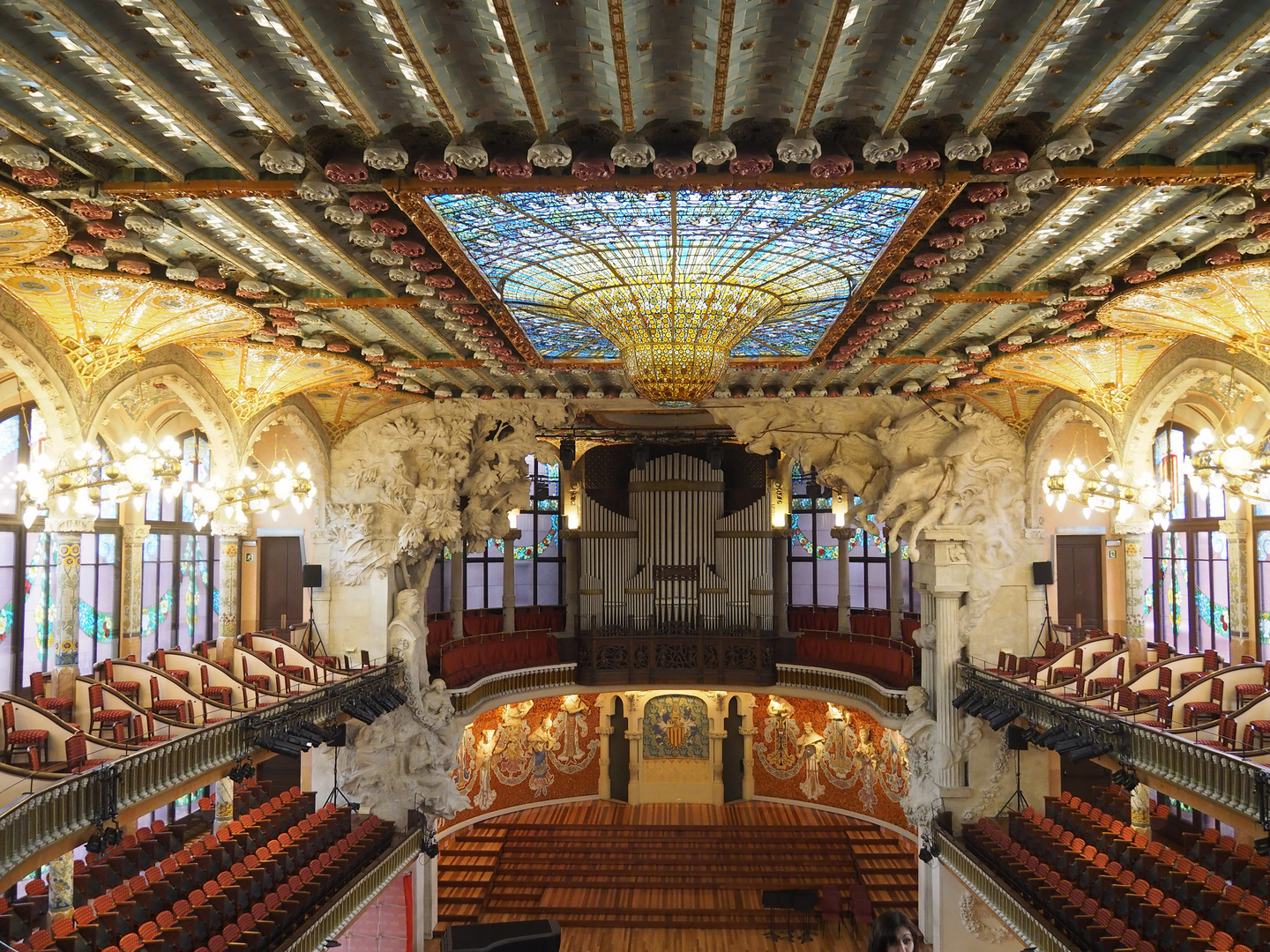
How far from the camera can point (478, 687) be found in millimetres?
22562

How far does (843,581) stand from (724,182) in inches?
780

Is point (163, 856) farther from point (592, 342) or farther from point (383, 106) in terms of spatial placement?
point (383, 106)

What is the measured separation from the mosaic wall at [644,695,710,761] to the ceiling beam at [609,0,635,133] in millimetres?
22282

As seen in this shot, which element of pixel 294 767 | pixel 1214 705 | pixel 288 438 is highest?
Answer: pixel 288 438

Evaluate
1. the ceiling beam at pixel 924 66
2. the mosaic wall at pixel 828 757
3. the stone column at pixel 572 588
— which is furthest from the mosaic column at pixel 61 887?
the mosaic wall at pixel 828 757

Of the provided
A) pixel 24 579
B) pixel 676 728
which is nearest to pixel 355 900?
pixel 24 579

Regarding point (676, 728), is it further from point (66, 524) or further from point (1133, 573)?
point (66, 524)

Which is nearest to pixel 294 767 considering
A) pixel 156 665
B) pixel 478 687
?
pixel 478 687

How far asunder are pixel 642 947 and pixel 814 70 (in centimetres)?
1843

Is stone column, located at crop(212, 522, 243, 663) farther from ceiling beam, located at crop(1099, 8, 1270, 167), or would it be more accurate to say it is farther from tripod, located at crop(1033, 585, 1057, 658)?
tripod, located at crop(1033, 585, 1057, 658)

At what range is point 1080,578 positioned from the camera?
24719 millimetres

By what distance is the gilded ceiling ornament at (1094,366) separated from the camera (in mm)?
14703

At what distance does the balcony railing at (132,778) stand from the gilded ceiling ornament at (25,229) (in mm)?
5250

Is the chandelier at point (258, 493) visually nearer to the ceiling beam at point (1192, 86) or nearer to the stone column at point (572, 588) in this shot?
the ceiling beam at point (1192, 86)
